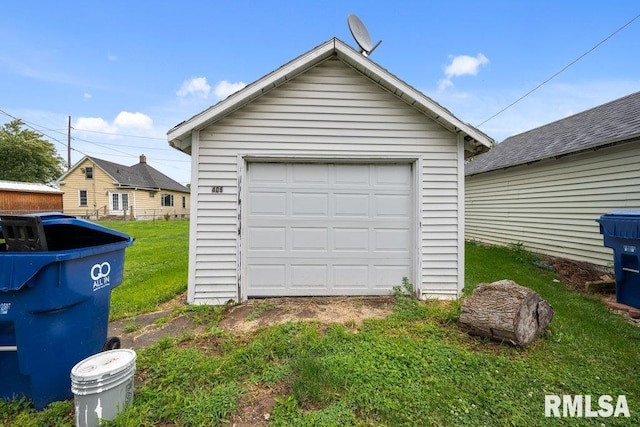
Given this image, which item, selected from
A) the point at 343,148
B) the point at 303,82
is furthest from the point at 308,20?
the point at 343,148

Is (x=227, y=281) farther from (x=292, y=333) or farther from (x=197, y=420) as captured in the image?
(x=197, y=420)

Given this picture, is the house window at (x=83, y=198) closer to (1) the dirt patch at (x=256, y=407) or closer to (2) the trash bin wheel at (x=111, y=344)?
(2) the trash bin wheel at (x=111, y=344)

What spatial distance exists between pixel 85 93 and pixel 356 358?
73.4 feet

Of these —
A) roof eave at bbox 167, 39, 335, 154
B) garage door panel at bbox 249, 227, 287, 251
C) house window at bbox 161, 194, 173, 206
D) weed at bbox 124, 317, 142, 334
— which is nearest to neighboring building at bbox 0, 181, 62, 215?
house window at bbox 161, 194, 173, 206

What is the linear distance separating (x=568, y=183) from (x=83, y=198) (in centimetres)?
3155

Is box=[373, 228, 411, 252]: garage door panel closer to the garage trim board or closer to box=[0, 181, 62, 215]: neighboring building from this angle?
the garage trim board

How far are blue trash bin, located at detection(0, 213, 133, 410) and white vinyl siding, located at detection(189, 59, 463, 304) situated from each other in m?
2.02

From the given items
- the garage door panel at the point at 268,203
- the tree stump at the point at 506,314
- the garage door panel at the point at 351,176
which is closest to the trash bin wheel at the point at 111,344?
the garage door panel at the point at 268,203

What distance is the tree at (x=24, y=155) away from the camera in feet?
88.7

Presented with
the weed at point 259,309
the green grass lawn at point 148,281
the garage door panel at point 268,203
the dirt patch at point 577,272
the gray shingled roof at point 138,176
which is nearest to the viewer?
the weed at point 259,309

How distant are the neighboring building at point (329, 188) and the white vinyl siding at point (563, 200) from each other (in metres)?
4.25

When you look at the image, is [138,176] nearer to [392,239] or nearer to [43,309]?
[392,239]

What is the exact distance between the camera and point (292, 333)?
329 centimetres

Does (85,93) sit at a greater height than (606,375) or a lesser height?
greater
